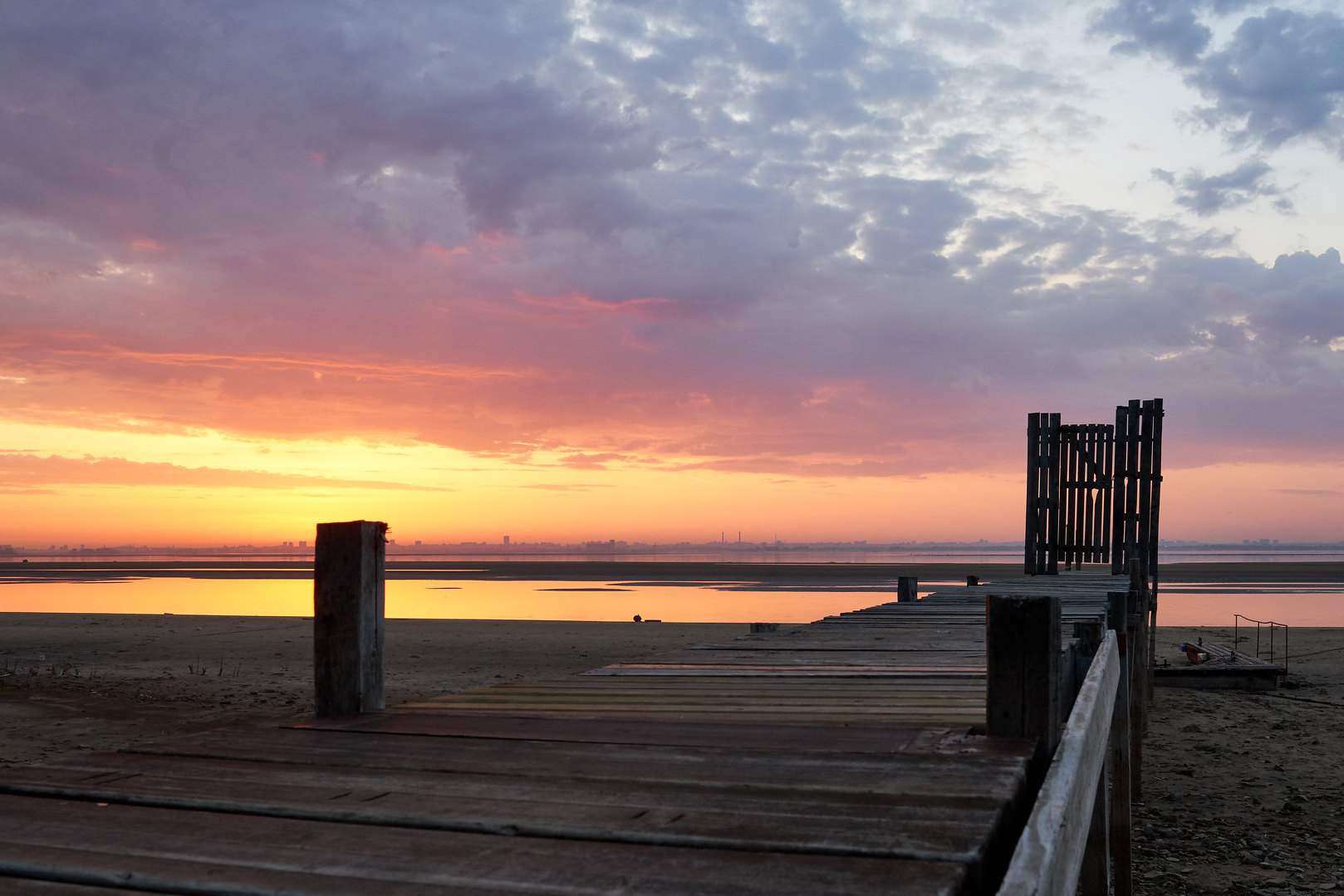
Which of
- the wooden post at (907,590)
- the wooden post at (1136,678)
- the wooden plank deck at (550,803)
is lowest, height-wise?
the wooden post at (1136,678)

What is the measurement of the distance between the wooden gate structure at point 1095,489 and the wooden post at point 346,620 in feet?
42.7

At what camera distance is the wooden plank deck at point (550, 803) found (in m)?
2.30

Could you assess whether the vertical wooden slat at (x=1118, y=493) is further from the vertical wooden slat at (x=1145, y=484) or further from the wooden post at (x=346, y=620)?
the wooden post at (x=346, y=620)

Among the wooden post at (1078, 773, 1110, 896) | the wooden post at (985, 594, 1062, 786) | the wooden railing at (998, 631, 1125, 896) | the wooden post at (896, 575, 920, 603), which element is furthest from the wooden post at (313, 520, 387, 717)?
the wooden post at (896, 575, 920, 603)

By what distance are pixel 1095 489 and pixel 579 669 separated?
28.8ft

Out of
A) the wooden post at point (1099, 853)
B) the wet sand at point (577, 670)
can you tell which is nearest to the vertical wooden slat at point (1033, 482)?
Result: the wet sand at point (577, 670)

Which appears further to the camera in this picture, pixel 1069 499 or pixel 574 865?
pixel 1069 499

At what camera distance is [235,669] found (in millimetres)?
17094

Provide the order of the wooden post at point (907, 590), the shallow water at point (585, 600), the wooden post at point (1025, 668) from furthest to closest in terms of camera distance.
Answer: the shallow water at point (585, 600) < the wooden post at point (907, 590) < the wooden post at point (1025, 668)

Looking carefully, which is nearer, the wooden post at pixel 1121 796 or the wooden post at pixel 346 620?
the wooden post at pixel 346 620

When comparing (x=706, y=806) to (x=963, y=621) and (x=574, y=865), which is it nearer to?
(x=574, y=865)

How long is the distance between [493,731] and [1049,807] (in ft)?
7.48

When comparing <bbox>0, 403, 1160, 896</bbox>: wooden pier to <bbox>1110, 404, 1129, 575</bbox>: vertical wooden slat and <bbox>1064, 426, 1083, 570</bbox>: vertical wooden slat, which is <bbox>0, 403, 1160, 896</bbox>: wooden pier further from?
<bbox>1064, 426, 1083, 570</bbox>: vertical wooden slat

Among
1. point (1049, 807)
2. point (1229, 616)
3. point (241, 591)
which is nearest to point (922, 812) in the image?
point (1049, 807)
